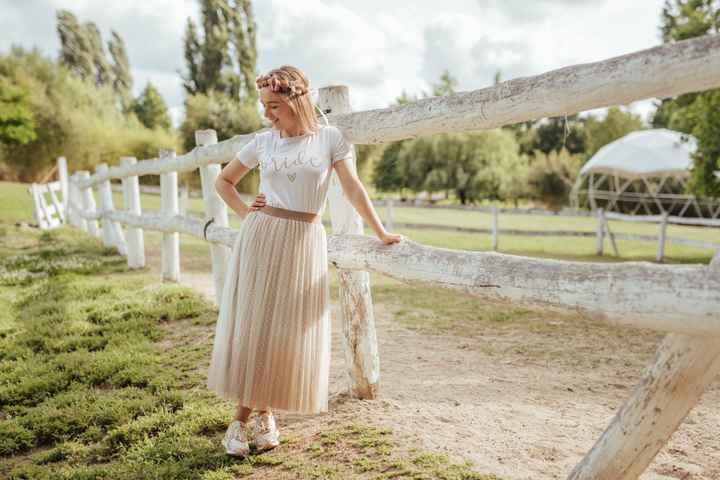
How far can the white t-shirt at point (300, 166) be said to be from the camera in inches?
106

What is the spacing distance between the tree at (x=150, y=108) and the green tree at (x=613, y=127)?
123ft

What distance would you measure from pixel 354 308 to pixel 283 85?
1348 mm

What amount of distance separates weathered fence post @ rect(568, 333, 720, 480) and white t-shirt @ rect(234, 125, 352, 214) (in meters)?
1.57

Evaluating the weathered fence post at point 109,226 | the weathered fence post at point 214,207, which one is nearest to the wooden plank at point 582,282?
the weathered fence post at point 214,207

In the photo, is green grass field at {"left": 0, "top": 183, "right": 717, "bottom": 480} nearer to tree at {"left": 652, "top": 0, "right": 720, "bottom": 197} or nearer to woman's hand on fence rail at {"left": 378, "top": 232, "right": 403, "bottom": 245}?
woman's hand on fence rail at {"left": 378, "top": 232, "right": 403, "bottom": 245}

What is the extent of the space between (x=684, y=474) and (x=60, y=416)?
3242mm

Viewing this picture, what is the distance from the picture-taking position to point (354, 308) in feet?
11.0

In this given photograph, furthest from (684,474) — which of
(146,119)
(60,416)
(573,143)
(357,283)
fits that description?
(146,119)

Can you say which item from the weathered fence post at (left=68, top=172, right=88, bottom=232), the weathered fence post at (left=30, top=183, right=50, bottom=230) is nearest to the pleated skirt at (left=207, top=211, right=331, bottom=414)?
the weathered fence post at (left=68, top=172, right=88, bottom=232)

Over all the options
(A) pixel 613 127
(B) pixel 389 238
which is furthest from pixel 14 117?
A: (A) pixel 613 127

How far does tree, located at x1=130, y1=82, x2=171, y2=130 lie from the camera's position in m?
54.7

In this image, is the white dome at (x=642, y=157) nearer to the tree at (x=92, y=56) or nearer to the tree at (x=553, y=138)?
the tree at (x=553, y=138)

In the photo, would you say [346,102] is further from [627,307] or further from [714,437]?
[714,437]

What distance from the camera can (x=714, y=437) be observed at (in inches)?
116
